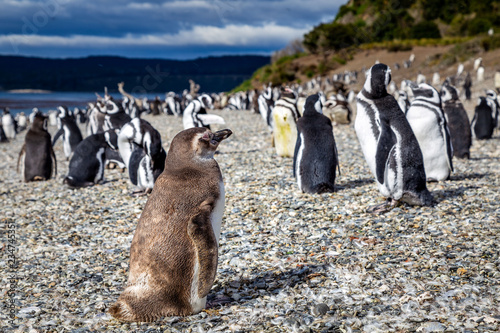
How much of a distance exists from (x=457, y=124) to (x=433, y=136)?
8.41 feet

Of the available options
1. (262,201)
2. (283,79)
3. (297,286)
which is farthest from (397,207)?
(283,79)

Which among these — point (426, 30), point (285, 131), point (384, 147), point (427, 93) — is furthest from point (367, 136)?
point (426, 30)

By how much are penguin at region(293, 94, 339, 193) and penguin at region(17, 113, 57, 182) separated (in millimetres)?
5853

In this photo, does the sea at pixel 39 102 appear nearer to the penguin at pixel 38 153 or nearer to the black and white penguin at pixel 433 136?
the penguin at pixel 38 153

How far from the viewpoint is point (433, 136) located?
24.5ft

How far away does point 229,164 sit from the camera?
10.1 metres

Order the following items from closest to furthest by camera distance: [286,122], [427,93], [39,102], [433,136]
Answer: [433,136] → [427,93] → [286,122] → [39,102]

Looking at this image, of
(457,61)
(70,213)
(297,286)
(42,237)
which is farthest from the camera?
(457,61)

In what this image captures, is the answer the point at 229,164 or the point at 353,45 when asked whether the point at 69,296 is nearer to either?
the point at 229,164

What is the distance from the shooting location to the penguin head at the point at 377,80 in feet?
19.4

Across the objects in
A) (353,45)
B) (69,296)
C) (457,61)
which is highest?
(353,45)

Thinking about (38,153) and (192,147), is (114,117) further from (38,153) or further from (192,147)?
(192,147)

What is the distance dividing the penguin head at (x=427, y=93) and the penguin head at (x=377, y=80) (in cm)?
191

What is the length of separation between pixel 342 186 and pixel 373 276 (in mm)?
3434
